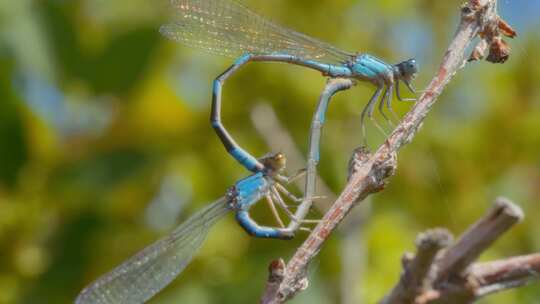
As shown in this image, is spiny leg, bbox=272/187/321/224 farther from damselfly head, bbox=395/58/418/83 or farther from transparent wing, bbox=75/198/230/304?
damselfly head, bbox=395/58/418/83

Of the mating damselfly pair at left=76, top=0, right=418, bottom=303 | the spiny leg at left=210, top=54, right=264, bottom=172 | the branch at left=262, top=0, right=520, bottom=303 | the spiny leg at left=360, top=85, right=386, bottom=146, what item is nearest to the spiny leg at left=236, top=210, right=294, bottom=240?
the mating damselfly pair at left=76, top=0, right=418, bottom=303

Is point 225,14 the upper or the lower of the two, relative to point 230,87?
upper

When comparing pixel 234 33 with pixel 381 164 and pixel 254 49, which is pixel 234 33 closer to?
A: pixel 254 49

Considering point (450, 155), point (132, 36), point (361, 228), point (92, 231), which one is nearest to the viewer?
point (361, 228)

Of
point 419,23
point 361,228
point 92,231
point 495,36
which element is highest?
point 495,36

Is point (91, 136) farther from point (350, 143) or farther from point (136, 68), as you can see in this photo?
point (350, 143)

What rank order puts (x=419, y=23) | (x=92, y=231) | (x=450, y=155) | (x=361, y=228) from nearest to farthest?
1. (x=361, y=228)
2. (x=92, y=231)
3. (x=450, y=155)
4. (x=419, y=23)

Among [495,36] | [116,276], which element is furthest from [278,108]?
[495,36]

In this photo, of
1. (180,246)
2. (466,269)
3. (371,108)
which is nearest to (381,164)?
(466,269)
